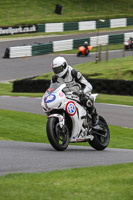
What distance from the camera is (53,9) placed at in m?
52.9

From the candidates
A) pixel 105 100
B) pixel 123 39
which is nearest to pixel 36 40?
pixel 123 39

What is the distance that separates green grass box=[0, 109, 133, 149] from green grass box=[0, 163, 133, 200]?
4374 millimetres

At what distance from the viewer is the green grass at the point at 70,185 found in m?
4.55

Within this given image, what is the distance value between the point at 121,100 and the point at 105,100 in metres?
0.63

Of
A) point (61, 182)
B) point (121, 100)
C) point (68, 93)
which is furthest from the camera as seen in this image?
point (121, 100)

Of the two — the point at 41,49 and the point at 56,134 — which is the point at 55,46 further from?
the point at 56,134

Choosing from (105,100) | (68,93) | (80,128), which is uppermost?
(68,93)

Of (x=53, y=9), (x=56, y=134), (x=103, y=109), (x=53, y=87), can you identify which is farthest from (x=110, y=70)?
(x=53, y=9)

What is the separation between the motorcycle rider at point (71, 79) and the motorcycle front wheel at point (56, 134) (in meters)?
0.84

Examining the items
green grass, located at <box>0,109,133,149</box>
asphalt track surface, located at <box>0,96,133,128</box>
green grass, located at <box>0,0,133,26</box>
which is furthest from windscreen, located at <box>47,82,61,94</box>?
green grass, located at <box>0,0,133,26</box>

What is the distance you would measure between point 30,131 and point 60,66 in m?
3.52

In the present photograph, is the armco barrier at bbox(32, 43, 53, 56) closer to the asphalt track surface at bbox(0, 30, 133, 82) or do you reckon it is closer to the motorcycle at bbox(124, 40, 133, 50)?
the asphalt track surface at bbox(0, 30, 133, 82)

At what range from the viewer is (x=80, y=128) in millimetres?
8227

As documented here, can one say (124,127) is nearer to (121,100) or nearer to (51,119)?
(121,100)
